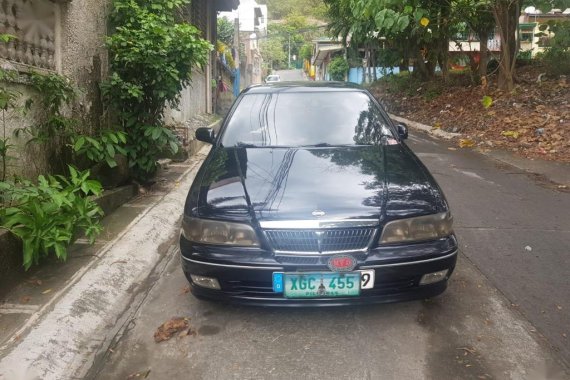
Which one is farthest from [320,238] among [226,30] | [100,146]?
[226,30]

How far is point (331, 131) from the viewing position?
427 cm

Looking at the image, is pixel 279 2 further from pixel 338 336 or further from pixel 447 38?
pixel 338 336

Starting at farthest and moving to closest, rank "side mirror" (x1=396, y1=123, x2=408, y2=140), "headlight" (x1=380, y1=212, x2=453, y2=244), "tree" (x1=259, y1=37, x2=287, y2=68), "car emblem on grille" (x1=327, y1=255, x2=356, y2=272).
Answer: "tree" (x1=259, y1=37, x2=287, y2=68) → "side mirror" (x1=396, y1=123, x2=408, y2=140) → "headlight" (x1=380, y1=212, x2=453, y2=244) → "car emblem on grille" (x1=327, y1=255, x2=356, y2=272)

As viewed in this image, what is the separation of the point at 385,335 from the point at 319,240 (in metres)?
0.78

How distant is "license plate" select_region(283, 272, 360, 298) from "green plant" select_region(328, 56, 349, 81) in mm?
33088

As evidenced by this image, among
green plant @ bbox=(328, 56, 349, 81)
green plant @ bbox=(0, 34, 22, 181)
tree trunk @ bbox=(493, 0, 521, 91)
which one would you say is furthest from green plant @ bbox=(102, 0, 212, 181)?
green plant @ bbox=(328, 56, 349, 81)

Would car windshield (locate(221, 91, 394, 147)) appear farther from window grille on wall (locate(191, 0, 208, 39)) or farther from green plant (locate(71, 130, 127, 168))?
window grille on wall (locate(191, 0, 208, 39))

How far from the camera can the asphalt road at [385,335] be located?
9.09 feet

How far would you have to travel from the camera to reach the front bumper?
2.88 m

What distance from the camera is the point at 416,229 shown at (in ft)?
9.89

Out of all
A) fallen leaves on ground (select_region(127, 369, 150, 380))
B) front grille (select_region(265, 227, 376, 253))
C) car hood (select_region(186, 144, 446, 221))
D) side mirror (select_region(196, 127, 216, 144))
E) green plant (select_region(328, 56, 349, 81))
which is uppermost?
green plant (select_region(328, 56, 349, 81))

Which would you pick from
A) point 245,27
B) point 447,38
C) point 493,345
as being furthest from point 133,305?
point 245,27

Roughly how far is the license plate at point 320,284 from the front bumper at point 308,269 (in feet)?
0.14

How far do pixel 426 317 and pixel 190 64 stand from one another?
12.6 feet
